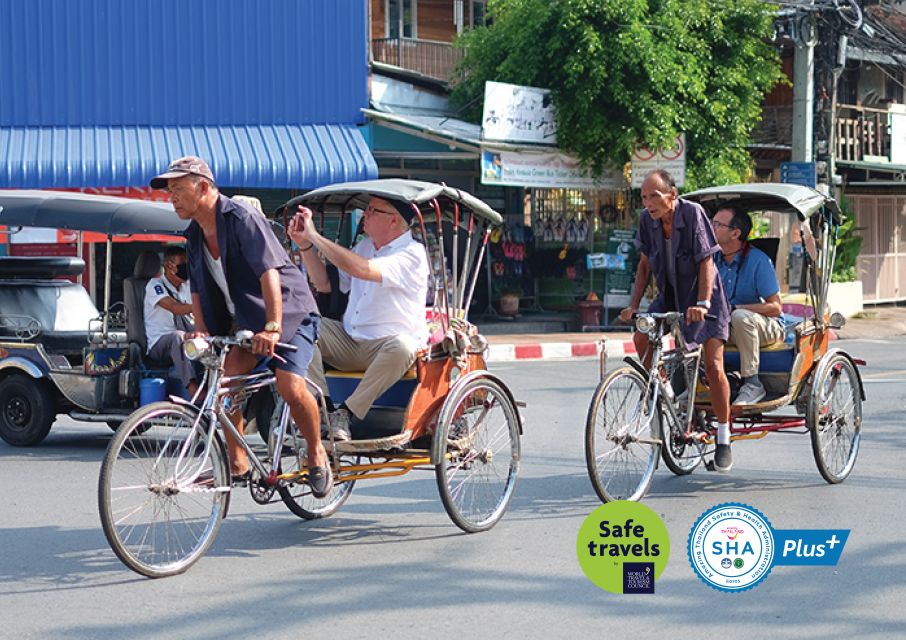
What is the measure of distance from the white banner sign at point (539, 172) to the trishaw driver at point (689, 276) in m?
12.0

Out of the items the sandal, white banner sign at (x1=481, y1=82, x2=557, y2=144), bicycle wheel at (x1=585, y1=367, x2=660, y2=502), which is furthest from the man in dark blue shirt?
white banner sign at (x1=481, y1=82, x2=557, y2=144)

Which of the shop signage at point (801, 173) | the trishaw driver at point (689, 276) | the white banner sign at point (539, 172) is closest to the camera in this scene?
the trishaw driver at point (689, 276)

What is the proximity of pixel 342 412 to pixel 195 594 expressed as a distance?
1.40 metres

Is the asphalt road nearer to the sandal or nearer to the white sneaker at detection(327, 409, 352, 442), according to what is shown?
the sandal

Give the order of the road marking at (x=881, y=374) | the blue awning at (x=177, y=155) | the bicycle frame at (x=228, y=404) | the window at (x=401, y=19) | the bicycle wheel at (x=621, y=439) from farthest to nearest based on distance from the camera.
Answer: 1. the window at (x=401, y=19)
2. the blue awning at (x=177, y=155)
3. the road marking at (x=881, y=374)
4. the bicycle wheel at (x=621, y=439)
5. the bicycle frame at (x=228, y=404)

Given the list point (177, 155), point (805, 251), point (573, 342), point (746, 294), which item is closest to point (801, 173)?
point (573, 342)

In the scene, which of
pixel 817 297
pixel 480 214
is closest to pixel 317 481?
pixel 480 214

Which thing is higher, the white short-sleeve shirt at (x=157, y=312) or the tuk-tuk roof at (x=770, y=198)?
the tuk-tuk roof at (x=770, y=198)

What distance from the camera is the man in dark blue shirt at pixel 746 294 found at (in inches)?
307

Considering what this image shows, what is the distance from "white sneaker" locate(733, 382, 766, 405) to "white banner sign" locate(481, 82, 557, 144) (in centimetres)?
1200

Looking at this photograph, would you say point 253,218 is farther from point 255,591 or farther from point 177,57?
point 177,57

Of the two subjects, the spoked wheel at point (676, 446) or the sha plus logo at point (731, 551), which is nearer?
the sha plus logo at point (731, 551)

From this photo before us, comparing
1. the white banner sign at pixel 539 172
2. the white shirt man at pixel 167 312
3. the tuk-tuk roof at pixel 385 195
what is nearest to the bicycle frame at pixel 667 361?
the tuk-tuk roof at pixel 385 195

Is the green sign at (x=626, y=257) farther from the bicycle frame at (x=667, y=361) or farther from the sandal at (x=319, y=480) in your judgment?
the sandal at (x=319, y=480)
